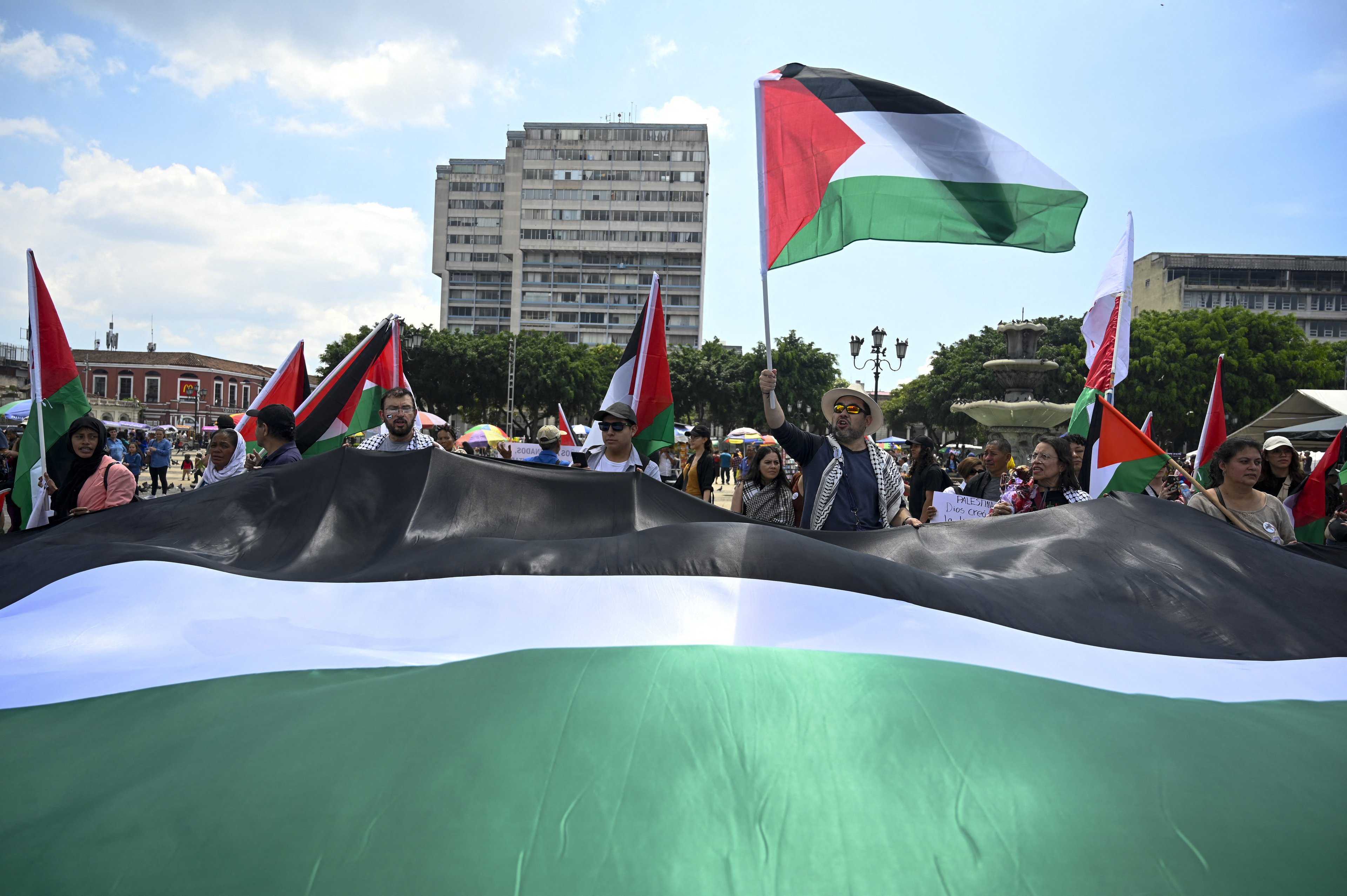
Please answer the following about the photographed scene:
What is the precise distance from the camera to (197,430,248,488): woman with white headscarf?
5.63 meters

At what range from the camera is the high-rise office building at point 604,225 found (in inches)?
4208

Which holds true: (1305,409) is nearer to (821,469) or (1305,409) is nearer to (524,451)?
(524,451)

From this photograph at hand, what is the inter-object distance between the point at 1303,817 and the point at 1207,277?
10193 centimetres

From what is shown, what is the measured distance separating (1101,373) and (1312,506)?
1881 millimetres

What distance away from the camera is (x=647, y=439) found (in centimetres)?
679

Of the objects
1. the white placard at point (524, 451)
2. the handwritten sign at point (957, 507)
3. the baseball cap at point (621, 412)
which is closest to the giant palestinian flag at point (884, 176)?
the baseball cap at point (621, 412)

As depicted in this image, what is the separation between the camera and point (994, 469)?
737cm

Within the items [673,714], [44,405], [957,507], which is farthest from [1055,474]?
[44,405]

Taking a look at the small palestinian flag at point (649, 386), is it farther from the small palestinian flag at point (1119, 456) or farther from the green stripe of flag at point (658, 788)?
the green stripe of flag at point (658, 788)

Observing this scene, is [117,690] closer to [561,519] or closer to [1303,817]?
[561,519]

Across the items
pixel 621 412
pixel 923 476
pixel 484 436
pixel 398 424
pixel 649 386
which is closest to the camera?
pixel 398 424

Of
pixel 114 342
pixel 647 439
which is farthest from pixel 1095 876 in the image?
pixel 114 342

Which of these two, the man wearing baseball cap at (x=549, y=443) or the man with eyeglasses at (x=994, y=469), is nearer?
the man with eyeglasses at (x=994, y=469)

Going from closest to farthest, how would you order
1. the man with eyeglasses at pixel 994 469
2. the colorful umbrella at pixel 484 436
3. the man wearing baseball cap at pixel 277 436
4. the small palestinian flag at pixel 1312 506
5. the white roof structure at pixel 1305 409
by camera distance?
the man wearing baseball cap at pixel 277 436 < the small palestinian flag at pixel 1312 506 < the man with eyeglasses at pixel 994 469 < the white roof structure at pixel 1305 409 < the colorful umbrella at pixel 484 436
